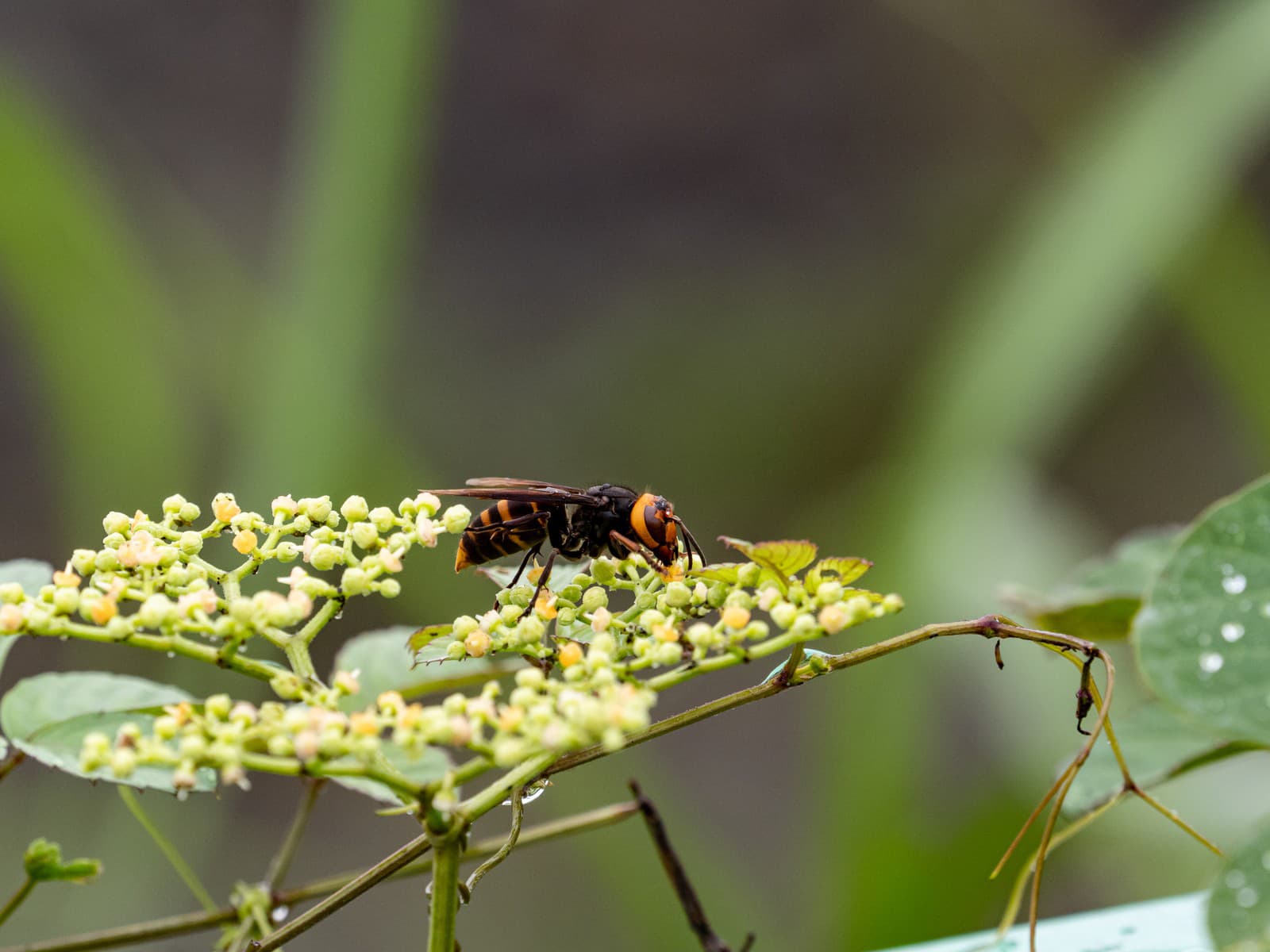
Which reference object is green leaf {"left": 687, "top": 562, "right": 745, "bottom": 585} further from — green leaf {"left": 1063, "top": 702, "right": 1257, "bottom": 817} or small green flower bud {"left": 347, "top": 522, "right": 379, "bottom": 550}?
green leaf {"left": 1063, "top": 702, "right": 1257, "bottom": 817}

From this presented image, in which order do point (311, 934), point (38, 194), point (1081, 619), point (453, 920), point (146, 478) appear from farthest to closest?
1. point (311, 934)
2. point (146, 478)
3. point (38, 194)
4. point (1081, 619)
5. point (453, 920)

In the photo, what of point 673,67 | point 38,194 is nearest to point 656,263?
point 673,67

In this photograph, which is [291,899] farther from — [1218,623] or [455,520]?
[1218,623]

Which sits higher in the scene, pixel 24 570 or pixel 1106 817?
pixel 24 570

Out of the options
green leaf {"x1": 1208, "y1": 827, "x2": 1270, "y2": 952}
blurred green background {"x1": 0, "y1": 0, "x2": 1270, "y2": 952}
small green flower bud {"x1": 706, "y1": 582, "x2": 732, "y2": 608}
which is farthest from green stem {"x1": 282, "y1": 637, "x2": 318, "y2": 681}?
blurred green background {"x1": 0, "y1": 0, "x2": 1270, "y2": 952}

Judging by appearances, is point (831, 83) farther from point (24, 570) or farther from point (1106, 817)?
point (24, 570)

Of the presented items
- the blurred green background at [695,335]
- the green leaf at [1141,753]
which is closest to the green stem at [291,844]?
the green leaf at [1141,753]

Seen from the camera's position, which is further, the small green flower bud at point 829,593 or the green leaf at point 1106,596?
the green leaf at point 1106,596

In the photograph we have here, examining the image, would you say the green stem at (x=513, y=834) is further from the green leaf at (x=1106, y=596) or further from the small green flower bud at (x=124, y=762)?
the green leaf at (x=1106, y=596)

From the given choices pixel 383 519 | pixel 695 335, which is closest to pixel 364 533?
pixel 383 519
